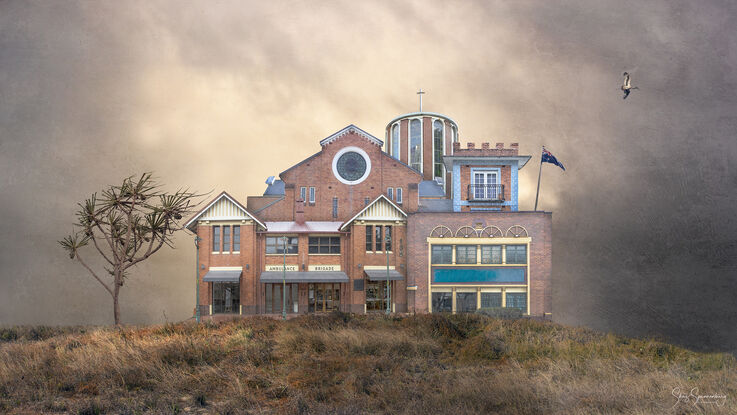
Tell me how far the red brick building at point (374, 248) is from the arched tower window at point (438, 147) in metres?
14.4

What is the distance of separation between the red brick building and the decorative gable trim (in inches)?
11.2

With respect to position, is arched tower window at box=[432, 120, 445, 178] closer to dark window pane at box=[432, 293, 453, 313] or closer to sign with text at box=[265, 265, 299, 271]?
dark window pane at box=[432, 293, 453, 313]

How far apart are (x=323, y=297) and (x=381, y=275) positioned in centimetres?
557

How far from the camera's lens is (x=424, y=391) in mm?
11203

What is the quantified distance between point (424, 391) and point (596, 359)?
7090mm

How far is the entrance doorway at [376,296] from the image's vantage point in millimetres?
35156

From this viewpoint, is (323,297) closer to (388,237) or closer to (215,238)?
(388,237)

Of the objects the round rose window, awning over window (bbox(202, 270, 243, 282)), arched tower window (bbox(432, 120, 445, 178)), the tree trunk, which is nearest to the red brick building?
awning over window (bbox(202, 270, 243, 282))

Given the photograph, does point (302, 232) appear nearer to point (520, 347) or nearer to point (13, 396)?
point (520, 347)

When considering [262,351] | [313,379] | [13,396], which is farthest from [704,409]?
[13,396]

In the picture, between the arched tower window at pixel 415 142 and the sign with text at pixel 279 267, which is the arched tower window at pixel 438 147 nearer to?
the arched tower window at pixel 415 142

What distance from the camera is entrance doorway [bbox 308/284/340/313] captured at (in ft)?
116
